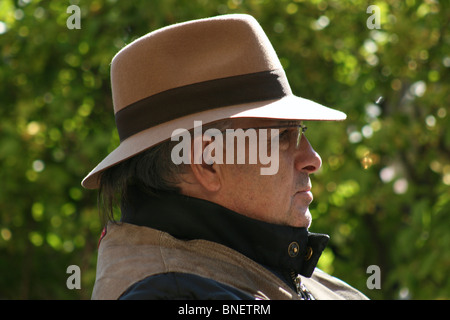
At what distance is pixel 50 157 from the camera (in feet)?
13.2

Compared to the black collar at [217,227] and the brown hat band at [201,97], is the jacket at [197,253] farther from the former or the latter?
the brown hat band at [201,97]

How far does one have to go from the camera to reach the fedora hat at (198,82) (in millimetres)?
1746

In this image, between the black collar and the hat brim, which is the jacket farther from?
the hat brim

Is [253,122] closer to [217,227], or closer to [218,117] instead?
[218,117]

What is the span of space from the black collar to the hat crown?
12.1 inches

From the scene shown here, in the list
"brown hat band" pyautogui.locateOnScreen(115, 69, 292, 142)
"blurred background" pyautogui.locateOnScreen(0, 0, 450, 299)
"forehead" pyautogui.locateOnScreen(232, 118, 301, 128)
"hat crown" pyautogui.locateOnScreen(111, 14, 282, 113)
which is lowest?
"blurred background" pyautogui.locateOnScreen(0, 0, 450, 299)

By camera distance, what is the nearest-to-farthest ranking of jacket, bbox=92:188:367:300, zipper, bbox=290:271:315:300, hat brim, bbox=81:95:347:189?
jacket, bbox=92:188:367:300, hat brim, bbox=81:95:347:189, zipper, bbox=290:271:315:300

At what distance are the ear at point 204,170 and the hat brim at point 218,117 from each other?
0.08 meters

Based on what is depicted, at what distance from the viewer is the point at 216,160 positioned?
179 cm

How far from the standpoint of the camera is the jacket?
158cm

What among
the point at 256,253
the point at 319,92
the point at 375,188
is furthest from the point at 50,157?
the point at 256,253

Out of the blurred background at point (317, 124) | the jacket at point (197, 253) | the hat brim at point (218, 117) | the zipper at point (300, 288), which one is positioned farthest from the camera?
the blurred background at point (317, 124)

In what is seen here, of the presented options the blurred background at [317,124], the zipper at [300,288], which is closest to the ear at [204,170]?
the zipper at [300,288]

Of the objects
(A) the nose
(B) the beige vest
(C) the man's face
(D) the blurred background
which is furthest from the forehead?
(D) the blurred background
